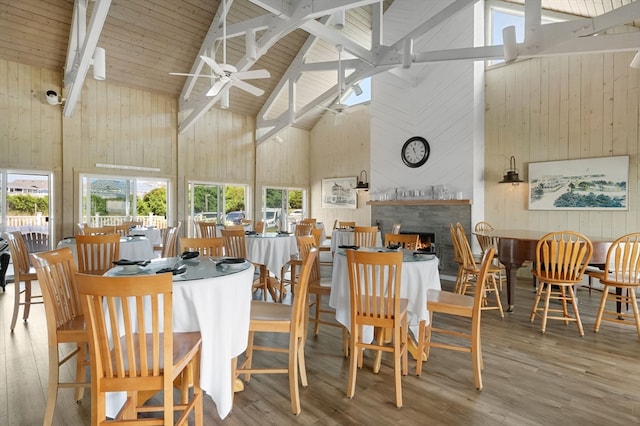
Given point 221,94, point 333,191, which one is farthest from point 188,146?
point 333,191

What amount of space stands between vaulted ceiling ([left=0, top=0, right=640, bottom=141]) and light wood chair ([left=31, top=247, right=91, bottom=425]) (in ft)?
11.0

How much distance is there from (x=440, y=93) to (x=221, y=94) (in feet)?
14.4

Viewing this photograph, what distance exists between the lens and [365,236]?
225 inches

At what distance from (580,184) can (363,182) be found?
195 inches

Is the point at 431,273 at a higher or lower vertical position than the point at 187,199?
lower

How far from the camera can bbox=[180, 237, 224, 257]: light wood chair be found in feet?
11.0

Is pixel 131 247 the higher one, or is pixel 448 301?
pixel 131 247

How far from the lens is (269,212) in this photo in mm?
10625

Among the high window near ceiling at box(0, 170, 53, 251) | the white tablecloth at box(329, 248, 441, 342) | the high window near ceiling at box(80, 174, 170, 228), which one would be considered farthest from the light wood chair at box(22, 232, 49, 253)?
the white tablecloth at box(329, 248, 441, 342)

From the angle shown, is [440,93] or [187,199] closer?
[440,93]

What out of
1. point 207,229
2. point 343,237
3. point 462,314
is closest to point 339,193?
point 343,237

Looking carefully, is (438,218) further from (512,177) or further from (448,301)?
(448,301)

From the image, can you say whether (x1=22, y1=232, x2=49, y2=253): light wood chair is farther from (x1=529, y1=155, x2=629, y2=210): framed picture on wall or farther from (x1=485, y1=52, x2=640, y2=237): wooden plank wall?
(x1=529, y1=155, x2=629, y2=210): framed picture on wall

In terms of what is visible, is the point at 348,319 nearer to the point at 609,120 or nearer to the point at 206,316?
the point at 206,316
